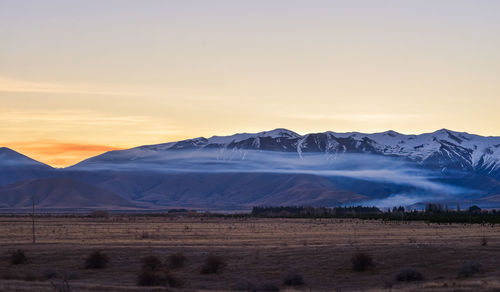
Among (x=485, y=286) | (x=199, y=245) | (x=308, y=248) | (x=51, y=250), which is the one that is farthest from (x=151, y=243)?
(x=485, y=286)

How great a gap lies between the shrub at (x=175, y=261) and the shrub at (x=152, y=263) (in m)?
0.68

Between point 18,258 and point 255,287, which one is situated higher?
point 18,258

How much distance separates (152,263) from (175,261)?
180 centimetres

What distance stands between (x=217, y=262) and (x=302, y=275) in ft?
17.5

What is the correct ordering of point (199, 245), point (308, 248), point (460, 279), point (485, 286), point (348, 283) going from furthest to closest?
point (199, 245), point (308, 248), point (348, 283), point (460, 279), point (485, 286)

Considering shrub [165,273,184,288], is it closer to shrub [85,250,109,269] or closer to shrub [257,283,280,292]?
shrub [257,283,280,292]

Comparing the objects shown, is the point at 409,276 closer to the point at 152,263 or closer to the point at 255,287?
the point at 255,287

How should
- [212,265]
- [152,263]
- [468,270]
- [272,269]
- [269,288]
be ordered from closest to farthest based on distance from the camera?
[269,288] < [468,270] < [212,265] < [272,269] < [152,263]

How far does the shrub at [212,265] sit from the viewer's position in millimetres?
50562

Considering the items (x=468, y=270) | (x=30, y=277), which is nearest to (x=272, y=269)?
(x=468, y=270)

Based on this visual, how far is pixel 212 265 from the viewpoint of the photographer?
166 ft

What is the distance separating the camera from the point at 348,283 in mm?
46469

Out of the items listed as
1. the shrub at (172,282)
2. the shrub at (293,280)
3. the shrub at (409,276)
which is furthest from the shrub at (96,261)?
the shrub at (409,276)

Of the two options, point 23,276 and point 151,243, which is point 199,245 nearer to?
point 151,243
